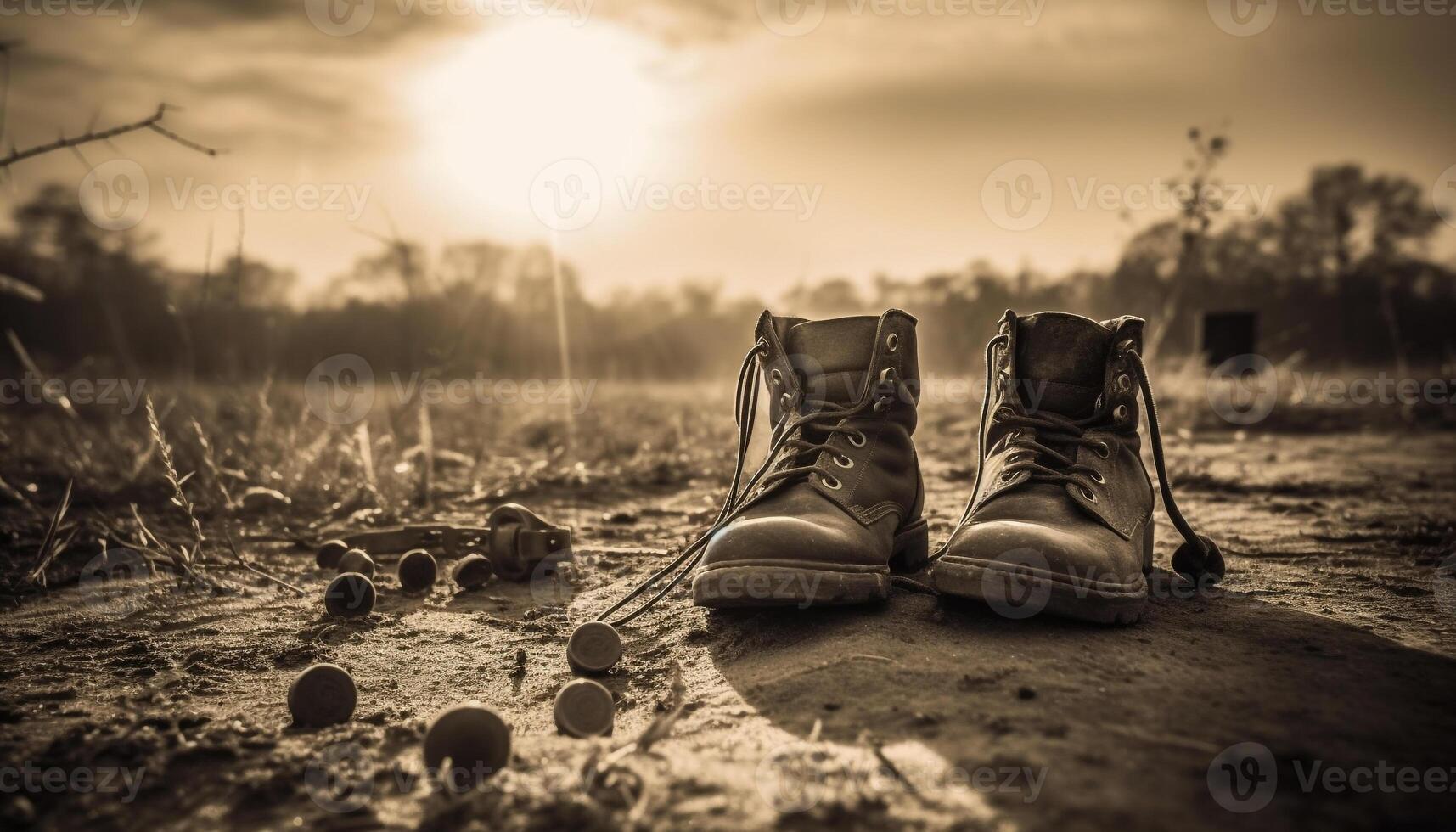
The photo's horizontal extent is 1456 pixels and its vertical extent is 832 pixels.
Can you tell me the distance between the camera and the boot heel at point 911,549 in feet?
8.57

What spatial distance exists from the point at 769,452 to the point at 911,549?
1.81ft

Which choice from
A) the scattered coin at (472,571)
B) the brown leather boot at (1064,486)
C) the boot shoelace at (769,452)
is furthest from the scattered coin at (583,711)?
the scattered coin at (472,571)

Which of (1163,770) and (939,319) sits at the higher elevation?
(939,319)

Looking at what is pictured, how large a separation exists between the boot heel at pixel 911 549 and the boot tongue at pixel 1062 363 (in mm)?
518

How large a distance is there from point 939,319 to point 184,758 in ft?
71.7

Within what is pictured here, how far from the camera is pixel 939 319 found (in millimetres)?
22141

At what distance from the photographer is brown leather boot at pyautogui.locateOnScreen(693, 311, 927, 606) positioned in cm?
214

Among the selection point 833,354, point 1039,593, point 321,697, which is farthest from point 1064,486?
point 321,697

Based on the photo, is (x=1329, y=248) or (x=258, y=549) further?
(x=1329, y=248)

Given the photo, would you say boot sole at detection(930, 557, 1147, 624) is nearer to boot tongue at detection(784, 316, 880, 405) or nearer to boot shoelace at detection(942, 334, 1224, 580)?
boot shoelace at detection(942, 334, 1224, 580)

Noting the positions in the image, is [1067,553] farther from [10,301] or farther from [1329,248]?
[1329,248]

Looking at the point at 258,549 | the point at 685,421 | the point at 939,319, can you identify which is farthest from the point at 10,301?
the point at 939,319

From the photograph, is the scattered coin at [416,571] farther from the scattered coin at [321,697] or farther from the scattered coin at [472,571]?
the scattered coin at [321,697]

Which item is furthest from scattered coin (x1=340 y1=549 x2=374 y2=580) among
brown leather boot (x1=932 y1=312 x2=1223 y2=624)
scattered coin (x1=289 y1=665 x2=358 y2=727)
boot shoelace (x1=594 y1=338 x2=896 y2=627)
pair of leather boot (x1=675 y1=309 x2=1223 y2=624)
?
brown leather boot (x1=932 y1=312 x2=1223 y2=624)
